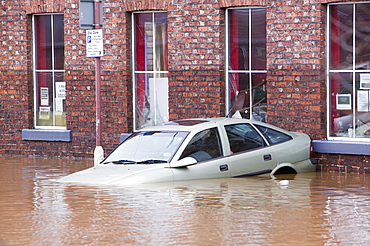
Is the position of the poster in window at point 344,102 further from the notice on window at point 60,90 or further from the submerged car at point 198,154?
the notice on window at point 60,90

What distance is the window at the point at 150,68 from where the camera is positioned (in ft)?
56.3

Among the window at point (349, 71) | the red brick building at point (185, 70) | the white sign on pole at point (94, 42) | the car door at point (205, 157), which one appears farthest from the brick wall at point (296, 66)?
the white sign on pole at point (94, 42)

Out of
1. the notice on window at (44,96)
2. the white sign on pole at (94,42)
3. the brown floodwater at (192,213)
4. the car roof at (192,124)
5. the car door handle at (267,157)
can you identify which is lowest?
the brown floodwater at (192,213)

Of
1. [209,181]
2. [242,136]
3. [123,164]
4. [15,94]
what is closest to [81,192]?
[123,164]

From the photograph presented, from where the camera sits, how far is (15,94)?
1888 centimetres

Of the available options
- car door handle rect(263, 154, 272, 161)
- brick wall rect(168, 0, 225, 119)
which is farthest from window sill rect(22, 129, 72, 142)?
car door handle rect(263, 154, 272, 161)

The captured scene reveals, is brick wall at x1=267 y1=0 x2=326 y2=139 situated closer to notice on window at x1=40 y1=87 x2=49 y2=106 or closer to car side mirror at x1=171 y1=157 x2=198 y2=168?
car side mirror at x1=171 y1=157 x2=198 y2=168

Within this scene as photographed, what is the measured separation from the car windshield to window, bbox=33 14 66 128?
615 cm

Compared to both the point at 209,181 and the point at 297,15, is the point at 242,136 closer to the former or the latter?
the point at 209,181

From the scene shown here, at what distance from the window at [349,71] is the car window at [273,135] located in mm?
1855

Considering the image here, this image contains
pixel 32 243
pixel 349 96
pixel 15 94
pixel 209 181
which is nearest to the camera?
pixel 32 243

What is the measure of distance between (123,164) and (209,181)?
1300 millimetres

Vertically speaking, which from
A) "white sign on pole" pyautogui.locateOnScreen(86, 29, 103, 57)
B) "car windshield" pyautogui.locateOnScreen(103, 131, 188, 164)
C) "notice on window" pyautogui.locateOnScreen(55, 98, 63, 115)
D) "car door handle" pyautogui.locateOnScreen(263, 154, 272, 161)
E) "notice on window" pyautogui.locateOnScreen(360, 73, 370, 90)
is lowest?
"car door handle" pyautogui.locateOnScreen(263, 154, 272, 161)

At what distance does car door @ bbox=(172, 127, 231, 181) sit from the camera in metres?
11.8
